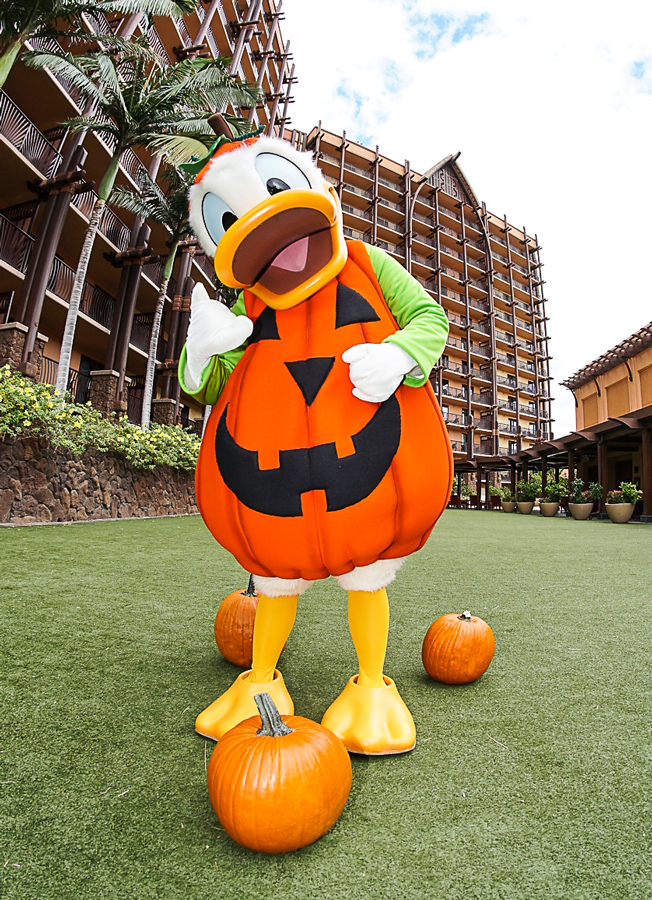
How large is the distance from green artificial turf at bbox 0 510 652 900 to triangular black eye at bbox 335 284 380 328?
1.25m

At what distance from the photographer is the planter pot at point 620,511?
12484mm

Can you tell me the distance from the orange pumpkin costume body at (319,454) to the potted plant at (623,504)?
43.0ft

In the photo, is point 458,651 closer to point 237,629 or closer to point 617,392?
point 237,629

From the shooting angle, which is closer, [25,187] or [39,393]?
[39,393]

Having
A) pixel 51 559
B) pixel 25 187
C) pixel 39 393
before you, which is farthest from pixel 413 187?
pixel 51 559

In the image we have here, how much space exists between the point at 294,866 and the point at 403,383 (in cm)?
116

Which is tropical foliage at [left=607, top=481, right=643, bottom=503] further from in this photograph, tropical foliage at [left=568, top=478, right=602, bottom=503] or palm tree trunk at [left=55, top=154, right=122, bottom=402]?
palm tree trunk at [left=55, top=154, right=122, bottom=402]

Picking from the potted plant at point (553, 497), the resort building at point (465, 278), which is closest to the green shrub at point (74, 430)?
the potted plant at point (553, 497)

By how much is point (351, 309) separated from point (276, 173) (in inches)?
18.1

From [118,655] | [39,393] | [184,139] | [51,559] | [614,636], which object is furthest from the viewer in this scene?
[184,139]

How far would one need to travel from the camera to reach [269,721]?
1125 millimetres

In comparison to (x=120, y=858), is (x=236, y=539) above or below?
above

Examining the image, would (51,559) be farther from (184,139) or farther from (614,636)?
(184,139)

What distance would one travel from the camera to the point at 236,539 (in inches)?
58.9
